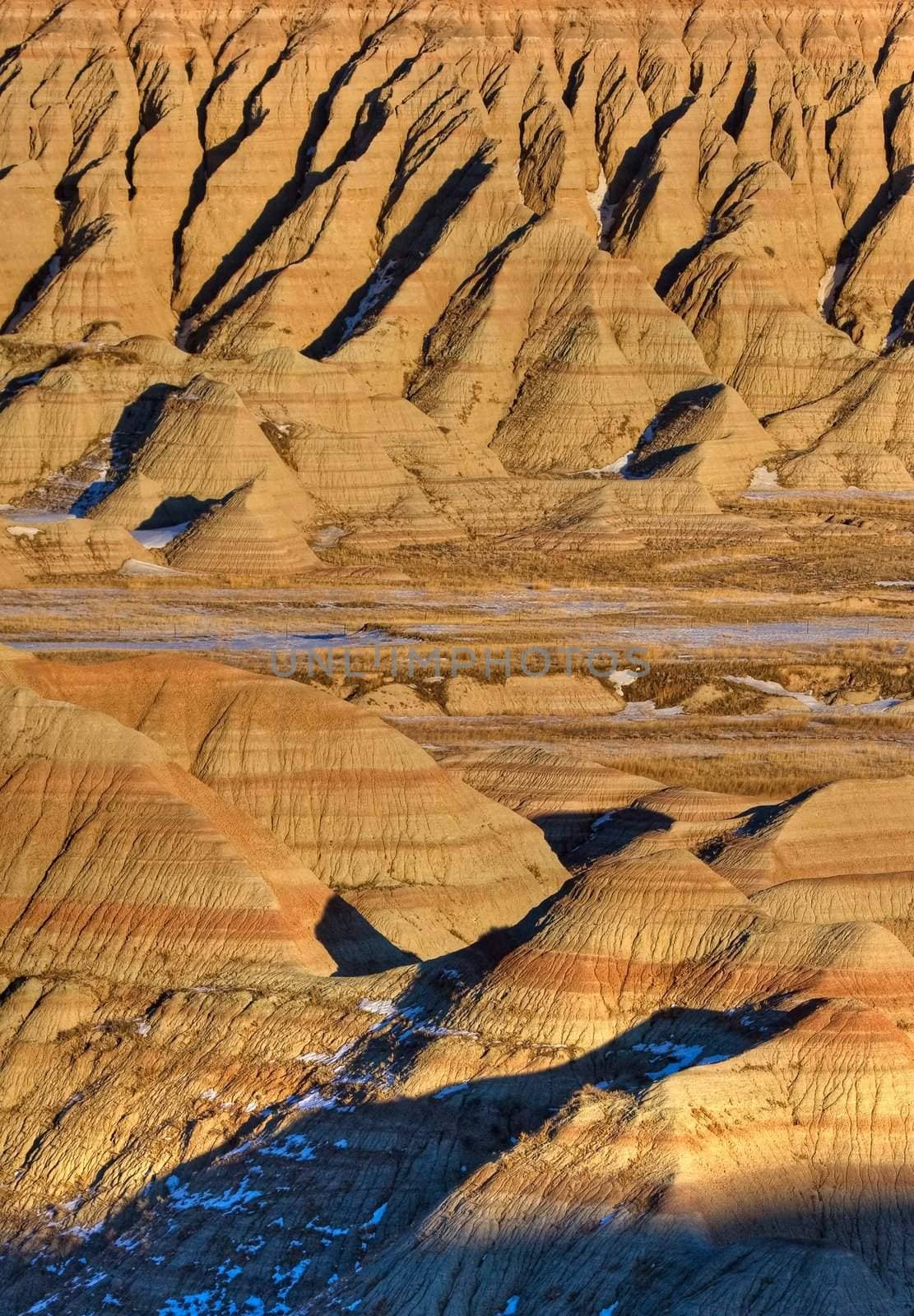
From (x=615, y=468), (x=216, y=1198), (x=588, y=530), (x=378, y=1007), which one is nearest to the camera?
(x=216, y=1198)

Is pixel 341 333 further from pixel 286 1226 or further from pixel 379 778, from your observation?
pixel 286 1226

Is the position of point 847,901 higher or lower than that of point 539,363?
higher

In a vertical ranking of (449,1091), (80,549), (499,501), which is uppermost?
(449,1091)

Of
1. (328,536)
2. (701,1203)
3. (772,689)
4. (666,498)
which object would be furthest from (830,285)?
(701,1203)

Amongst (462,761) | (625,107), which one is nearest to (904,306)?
(625,107)

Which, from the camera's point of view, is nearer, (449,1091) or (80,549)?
(449,1091)

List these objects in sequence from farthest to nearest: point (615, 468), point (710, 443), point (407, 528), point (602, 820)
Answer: point (615, 468) < point (710, 443) < point (407, 528) < point (602, 820)

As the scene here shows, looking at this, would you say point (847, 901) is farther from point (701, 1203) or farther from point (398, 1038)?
point (701, 1203)
